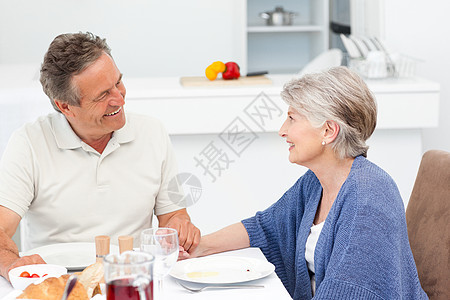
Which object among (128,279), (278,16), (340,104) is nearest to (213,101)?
(340,104)

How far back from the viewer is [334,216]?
1441 mm

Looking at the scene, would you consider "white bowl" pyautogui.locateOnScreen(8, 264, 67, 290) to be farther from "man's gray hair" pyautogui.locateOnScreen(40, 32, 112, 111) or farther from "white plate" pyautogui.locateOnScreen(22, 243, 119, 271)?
"man's gray hair" pyautogui.locateOnScreen(40, 32, 112, 111)

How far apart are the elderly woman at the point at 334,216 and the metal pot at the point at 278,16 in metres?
3.36

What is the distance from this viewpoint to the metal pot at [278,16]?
16.2ft

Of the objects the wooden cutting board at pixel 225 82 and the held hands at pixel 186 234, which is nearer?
the held hands at pixel 186 234

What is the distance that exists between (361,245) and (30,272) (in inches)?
26.0

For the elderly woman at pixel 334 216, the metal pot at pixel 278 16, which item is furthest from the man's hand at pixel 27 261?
the metal pot at pixel 278 16

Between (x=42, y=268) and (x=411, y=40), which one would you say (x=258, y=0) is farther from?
(x=42, y=268)

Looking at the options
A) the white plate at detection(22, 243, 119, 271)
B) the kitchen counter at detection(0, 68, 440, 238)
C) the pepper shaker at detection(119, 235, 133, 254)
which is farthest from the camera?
the kitchen counter at detection(0, 68, 440, 238)

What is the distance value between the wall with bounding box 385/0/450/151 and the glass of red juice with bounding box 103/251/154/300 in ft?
8.52

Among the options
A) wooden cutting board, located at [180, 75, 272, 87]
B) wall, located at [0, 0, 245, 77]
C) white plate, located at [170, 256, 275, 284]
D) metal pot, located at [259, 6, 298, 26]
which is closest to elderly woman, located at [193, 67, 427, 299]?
white plate, located at [170, 256, 275, 284]

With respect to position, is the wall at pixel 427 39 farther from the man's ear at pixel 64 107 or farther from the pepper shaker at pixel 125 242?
the pepper shaker at pixel 125 242

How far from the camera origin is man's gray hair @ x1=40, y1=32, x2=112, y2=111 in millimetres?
1687

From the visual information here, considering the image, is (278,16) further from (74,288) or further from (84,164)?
(74,288)
